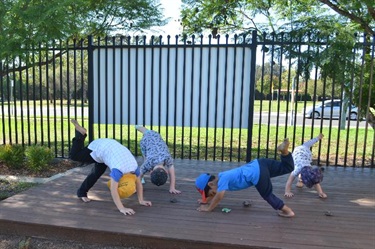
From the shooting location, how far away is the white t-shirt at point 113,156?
12.8 ft

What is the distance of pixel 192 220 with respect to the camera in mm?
3758

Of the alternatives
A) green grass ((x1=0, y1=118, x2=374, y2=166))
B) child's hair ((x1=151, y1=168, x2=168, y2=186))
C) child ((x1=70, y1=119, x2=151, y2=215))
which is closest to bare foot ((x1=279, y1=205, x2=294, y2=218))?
child's hair ((x1=151, y1=168, x2=168, y2=186))

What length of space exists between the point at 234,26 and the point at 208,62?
129 inches

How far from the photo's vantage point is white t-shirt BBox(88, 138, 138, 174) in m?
3.89

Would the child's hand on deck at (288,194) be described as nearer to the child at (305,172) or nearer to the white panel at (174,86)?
the child at (305,172)

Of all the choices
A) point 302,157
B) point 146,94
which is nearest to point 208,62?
point 146,94

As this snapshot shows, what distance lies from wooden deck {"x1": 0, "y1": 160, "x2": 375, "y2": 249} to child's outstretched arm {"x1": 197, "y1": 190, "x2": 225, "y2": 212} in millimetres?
91

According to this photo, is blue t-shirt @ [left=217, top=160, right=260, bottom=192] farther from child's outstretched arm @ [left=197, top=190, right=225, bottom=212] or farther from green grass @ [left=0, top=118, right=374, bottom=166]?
green grass @ [left=0, top=118, right=374, bottom=166]

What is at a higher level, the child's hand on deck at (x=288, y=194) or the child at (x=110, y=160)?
the child at (x=110, y=160)

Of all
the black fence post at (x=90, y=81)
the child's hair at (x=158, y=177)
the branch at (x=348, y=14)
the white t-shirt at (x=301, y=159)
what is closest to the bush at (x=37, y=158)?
the black fence post at (x=90, y=81)

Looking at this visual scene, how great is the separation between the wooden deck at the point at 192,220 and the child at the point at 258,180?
7.4 inches

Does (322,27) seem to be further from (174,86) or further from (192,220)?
(192,220)

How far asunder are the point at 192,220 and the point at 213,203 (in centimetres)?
34

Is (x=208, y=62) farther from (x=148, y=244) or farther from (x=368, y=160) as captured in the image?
(x=368, y=160)
